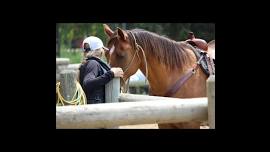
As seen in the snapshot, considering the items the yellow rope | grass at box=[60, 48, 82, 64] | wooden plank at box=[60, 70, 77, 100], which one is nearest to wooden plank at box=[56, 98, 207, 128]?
the yellow rope

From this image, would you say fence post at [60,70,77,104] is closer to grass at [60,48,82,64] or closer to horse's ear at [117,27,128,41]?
horse's ear at [117,27,128,41]

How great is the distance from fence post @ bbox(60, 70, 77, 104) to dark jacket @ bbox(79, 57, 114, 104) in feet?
0.59

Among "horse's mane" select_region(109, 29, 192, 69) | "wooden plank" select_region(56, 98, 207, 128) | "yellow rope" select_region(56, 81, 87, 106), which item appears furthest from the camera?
"horse's mane" select_region(109, 29, 192, 69)

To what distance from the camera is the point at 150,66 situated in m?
3.87

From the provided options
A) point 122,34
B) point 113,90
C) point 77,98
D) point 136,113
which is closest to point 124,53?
point 122,34

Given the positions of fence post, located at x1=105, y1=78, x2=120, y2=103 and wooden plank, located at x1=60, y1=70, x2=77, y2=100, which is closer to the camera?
fence post, located at x1=105, y1=78, x2=120, y2=103

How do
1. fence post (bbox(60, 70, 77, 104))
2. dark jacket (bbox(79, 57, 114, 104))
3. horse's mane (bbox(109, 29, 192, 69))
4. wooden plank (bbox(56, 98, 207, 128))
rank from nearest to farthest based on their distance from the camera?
wooden plank (bbox(56, 98, 207, 128)), dark jacket (bbox(79, 57, 114, 104)), horse's mane (bbox(109, 29, 192, 69)), fence post (bbox(60, 70, 77, 104))

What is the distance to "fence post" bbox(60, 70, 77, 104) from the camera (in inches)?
157

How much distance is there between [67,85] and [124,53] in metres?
0.61

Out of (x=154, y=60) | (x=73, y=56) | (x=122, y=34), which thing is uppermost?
(x=73, y=56)

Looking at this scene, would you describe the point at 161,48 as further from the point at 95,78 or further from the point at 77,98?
the point at 77,98

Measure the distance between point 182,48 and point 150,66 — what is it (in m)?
0.35

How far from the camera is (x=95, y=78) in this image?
361 centimetres

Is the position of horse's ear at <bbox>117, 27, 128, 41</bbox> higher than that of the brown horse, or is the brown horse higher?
horse's ear at <bbox>117, 27, 128, 41</bbox>
